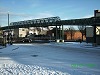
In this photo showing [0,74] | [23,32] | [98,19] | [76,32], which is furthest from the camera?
[23,32]

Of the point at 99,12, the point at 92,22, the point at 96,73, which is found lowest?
the point at 96,73

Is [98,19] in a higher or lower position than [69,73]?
higher

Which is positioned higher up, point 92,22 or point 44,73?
point 92,22

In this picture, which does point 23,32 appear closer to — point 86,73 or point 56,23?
point 56,23

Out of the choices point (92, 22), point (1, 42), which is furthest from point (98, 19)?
point (1, 42)

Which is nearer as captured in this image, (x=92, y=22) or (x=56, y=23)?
(x=92, y=22)

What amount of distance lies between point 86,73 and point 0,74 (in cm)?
463

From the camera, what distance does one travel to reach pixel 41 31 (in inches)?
6260

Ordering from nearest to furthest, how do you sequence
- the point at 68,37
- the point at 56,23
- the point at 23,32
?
→ the point at 56,23
the point at 68,37
the point at 23,32

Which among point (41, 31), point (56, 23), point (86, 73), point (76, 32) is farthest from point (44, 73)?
point (41, 31)

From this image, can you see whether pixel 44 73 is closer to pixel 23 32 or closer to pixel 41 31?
pixel 23 32

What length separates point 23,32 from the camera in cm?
14788

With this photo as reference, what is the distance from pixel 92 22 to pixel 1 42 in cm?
1923

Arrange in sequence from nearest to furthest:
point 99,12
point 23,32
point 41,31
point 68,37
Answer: point 99,12
point 68,37
point 23,32
point 41,31
